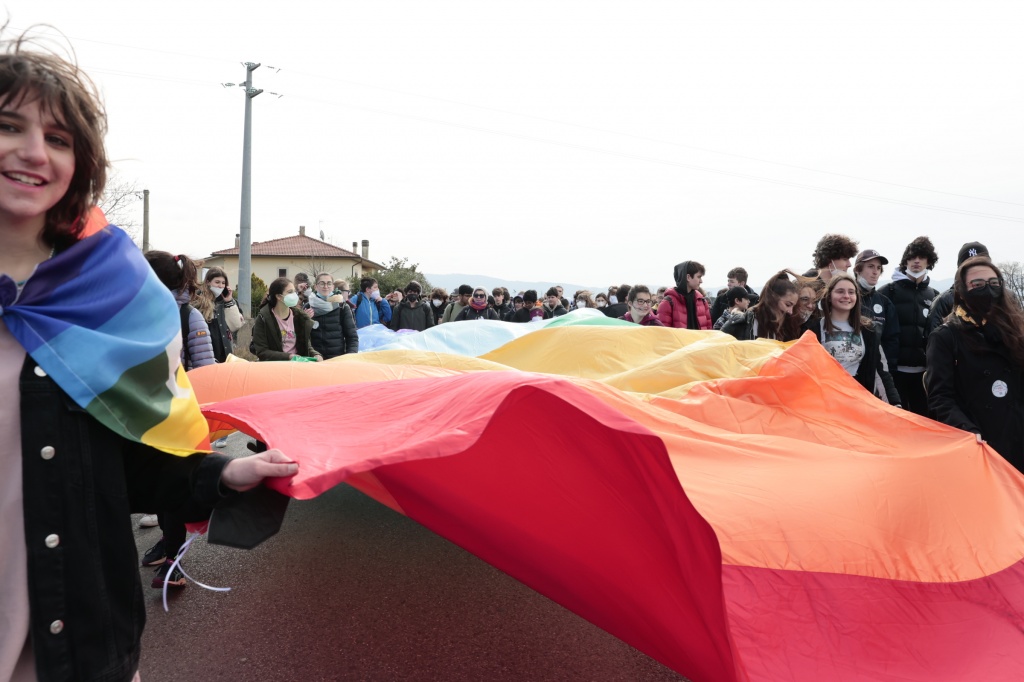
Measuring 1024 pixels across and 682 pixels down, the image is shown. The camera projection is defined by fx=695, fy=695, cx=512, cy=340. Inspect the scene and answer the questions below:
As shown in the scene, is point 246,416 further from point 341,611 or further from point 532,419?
point 341,611

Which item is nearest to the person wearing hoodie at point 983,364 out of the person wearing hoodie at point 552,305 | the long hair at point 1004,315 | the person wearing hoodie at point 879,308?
the long hair at point 1004,315

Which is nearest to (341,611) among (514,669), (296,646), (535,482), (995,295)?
(296,646)

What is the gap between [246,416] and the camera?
7.69ft

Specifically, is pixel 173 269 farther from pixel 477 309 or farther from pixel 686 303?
pixel 477 309

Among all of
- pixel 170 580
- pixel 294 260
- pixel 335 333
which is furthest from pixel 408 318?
pixel 294 260

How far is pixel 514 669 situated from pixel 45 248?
246 centimetres

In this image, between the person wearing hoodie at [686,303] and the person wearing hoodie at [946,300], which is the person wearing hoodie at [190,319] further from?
the person wearing hoodie at [946,300]

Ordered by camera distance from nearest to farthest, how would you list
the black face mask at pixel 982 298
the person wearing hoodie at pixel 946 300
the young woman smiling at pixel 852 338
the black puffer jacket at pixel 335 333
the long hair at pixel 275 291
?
the black face mask at pixel 982 298 < the young woman smiling at pixel 852 338 < the person wearing hoodie at pixel 946 300 < the long hair at pixel 275 291 < the black puffer jacket at pixel 335 333

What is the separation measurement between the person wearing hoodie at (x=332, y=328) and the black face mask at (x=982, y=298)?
5156 millimetres

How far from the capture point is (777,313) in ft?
16.4

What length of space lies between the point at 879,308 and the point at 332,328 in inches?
197

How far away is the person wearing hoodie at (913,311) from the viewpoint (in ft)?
Answer: 19.0

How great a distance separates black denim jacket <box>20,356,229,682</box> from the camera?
115cm

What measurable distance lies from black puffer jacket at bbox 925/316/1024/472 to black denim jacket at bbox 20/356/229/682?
12.8 ft
